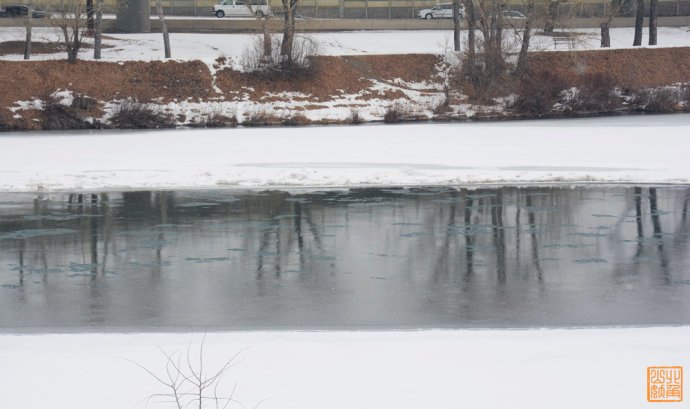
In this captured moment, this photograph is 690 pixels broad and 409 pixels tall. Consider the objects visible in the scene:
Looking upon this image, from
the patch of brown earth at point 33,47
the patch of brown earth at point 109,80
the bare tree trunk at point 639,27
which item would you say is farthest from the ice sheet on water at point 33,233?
the bare tree trunk at point 639,27

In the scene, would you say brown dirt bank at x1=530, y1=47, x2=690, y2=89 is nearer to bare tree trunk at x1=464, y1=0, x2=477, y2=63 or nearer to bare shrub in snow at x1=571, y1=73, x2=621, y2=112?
bare shrub in snow at x1=571, y1=73, x2=621, y2=112

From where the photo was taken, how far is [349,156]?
27.8m

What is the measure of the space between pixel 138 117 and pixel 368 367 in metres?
35.0

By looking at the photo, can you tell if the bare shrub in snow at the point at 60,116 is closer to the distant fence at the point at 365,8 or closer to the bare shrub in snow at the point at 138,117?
the bare shrub in snow at the point at 138,117

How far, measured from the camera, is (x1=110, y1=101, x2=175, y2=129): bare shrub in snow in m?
42.2

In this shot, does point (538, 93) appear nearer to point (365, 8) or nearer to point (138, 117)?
point (138, 117)

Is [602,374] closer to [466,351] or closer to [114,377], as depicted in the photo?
[466,351]

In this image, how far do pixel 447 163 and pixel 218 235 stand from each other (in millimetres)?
10734

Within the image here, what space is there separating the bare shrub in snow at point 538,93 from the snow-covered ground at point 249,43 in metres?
3.03

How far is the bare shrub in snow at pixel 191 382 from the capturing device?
7.96 meters

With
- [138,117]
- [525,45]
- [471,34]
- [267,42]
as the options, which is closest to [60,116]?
[138,117]

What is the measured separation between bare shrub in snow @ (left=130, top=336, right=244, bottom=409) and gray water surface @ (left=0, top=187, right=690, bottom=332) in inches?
52.0

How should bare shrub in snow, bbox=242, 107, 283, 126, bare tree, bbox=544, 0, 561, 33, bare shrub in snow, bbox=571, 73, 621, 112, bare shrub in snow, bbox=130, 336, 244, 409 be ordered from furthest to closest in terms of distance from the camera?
bare tree, bbox=544, 0, 561, 33
bare shrub in snow, bbox=571, 73, 621, 112
bare shrub in snow, bbox=242, 107, 283, 126
bare shrub in snow, bbox=130, 336, 244, 409

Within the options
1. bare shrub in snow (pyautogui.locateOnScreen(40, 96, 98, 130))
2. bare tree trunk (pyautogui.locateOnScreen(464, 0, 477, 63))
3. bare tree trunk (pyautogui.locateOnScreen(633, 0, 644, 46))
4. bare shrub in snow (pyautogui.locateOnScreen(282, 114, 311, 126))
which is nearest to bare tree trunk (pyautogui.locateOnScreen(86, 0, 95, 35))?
bare shrub in snow (pyautogui.locateOnScreen(40, 96, 98, 130))
